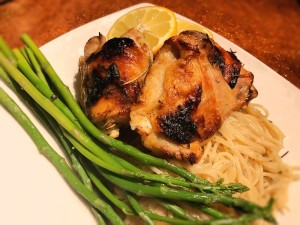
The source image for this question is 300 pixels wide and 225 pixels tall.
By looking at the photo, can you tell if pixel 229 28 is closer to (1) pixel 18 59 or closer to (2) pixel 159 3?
(2) pixel 159 3

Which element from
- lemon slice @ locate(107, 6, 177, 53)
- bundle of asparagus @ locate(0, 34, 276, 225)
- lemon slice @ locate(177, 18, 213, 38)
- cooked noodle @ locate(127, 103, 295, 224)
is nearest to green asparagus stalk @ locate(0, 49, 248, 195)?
bundle of asparagus @ locate(0, 34, 276, 225)

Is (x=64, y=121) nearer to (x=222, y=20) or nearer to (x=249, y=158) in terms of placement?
(x=249, y=158)

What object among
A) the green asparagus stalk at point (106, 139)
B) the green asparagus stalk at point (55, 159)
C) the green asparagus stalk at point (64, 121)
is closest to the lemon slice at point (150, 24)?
the green asparagus stalk at point (106, 139)

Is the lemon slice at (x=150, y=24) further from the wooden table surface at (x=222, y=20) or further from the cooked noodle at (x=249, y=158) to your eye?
the wooden table surface at (x=222, y=20)

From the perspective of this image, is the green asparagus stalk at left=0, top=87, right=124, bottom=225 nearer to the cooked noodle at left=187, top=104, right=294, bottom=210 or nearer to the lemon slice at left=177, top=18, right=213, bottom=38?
the cooked noodle at left=187, top=104, right=294, bottom=210

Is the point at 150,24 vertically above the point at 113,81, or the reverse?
the point at 113,81

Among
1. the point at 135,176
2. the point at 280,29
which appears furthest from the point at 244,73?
the point at 280,29

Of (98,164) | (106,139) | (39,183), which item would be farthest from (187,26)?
(39,183)
